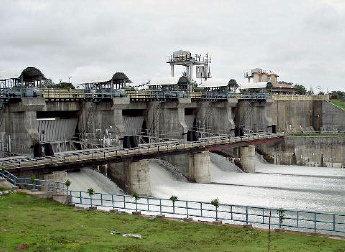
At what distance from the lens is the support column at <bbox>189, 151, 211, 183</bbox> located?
60625 mm

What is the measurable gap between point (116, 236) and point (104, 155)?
72.9ft

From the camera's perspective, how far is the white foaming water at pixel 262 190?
4838 centimetres

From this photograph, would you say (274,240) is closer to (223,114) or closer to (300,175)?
(300,175)

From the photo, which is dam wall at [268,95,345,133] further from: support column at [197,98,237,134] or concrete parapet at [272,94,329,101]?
support column at [197,98,237,134]

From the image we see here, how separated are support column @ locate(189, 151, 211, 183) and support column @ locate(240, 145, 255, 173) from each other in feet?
46.6

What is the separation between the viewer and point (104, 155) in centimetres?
4594

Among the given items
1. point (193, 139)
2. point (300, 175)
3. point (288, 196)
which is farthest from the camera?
point (300, 175)

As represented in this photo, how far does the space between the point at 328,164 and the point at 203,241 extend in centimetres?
6193

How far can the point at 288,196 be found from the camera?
52469mm

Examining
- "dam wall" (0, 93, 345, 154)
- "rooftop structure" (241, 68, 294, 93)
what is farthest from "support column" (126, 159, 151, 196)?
"rooftop structure" (241, 68, 294, 93)

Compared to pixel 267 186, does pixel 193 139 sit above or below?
above

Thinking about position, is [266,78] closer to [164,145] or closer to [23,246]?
[164,145]

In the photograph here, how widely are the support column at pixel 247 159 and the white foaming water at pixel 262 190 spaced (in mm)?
5294

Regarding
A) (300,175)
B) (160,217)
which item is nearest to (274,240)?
(160,217)
